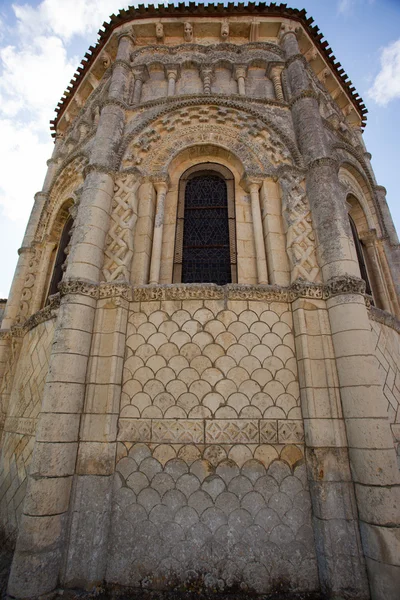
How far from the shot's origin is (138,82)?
741cm

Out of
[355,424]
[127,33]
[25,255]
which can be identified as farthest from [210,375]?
[127,33]

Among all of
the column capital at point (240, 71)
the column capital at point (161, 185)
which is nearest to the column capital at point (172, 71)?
the column capital at point (240, 71)

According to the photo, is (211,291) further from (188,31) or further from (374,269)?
(188,31)

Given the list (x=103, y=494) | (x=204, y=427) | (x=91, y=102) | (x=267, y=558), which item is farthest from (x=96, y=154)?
(x=267, y=558)

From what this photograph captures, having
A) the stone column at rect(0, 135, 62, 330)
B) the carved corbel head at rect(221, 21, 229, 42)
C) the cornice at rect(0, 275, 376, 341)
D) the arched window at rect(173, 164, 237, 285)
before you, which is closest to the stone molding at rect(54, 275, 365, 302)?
the cornice at rect(0, 275, 376, 341)

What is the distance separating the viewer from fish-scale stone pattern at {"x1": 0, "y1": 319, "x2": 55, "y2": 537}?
452 cm

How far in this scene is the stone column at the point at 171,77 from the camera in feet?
23.7

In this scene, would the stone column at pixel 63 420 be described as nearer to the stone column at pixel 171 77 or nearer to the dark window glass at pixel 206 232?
the dark window glass at pixel 206 232

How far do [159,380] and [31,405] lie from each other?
236 centimetres

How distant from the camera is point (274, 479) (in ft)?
13.1

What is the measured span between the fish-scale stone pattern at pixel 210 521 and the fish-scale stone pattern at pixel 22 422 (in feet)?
5.53

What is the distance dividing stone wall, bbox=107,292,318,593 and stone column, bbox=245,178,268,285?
0.71 m

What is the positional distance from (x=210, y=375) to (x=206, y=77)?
6.99m

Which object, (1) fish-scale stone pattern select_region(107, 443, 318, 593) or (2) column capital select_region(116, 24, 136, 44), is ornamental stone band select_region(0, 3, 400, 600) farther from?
(2) column capital select_region(116, 24, 136, 44)
